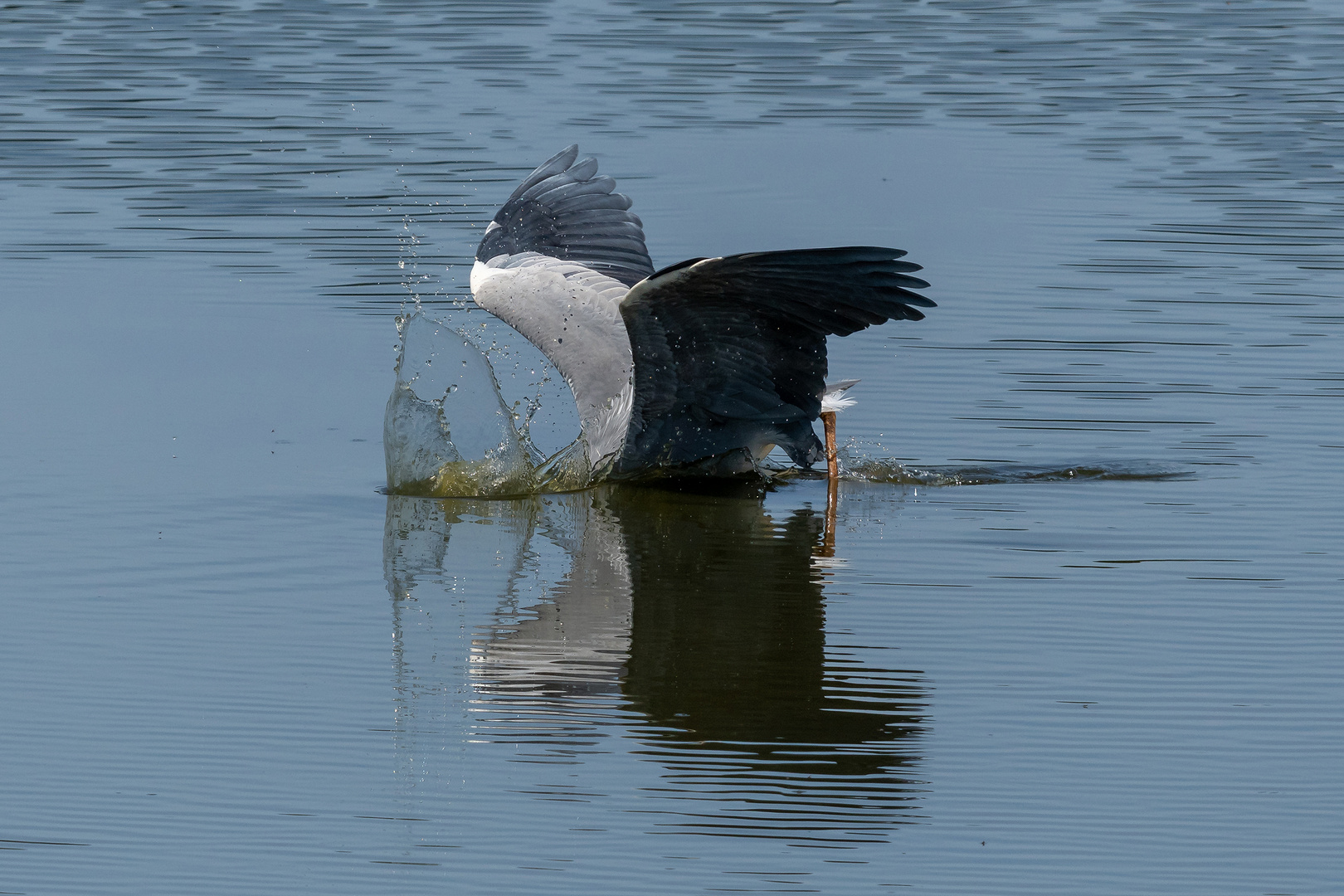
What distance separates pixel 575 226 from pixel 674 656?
14.0ft

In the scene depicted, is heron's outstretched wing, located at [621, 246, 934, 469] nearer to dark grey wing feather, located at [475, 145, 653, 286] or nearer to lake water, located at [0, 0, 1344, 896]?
lake water, located at [0, 0, 1344, 896]

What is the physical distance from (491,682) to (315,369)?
383 cm

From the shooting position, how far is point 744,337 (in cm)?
815

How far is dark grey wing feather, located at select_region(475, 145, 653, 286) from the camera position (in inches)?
403

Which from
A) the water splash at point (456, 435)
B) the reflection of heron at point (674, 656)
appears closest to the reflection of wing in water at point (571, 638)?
the reflection of heron at point (674, 656)

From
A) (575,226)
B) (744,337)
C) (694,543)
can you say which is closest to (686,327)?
(744,337)

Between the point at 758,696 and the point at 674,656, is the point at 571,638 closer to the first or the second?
the point at 674,656

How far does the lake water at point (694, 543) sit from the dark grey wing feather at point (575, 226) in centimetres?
50

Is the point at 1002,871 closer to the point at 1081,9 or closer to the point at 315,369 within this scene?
the point at 315,369

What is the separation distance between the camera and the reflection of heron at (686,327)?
7.71m

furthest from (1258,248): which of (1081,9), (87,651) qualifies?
(1081,9)

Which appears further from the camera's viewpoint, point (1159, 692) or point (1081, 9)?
point (1081, 9)

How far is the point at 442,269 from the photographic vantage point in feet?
37.3

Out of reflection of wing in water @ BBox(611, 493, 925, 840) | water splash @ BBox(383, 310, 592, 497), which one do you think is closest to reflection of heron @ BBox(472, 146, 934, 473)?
water splash @ BBox(383, 310, 592, 497)
